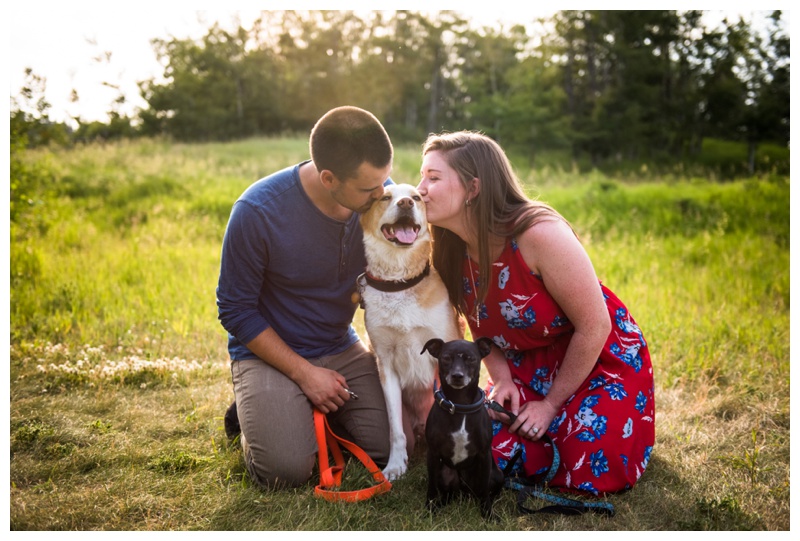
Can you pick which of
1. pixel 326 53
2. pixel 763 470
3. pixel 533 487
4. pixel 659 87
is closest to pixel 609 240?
pixel 763 470

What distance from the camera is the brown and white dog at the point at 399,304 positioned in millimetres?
2721

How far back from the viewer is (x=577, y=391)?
8.87ft

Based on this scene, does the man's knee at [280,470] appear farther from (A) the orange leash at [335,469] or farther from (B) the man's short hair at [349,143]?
(B) the man's short hair at [349,143]

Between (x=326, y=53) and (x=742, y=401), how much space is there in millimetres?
18442

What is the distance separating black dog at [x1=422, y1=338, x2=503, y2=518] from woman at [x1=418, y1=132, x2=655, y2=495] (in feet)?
1.26

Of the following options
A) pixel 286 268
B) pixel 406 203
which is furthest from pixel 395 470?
pixel 406 203

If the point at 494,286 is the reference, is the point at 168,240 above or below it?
below

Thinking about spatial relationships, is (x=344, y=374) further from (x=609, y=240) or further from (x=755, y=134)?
(x=755, y=134)

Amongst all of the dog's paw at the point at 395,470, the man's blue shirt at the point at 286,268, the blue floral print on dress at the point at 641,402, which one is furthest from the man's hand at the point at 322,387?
the blue floral print on dress at the point at 641,402

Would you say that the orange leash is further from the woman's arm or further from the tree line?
the tree line

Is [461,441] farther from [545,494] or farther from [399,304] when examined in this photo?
[399,304]

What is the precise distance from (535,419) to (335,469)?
972 millimetres

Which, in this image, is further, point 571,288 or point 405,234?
point 405,234
